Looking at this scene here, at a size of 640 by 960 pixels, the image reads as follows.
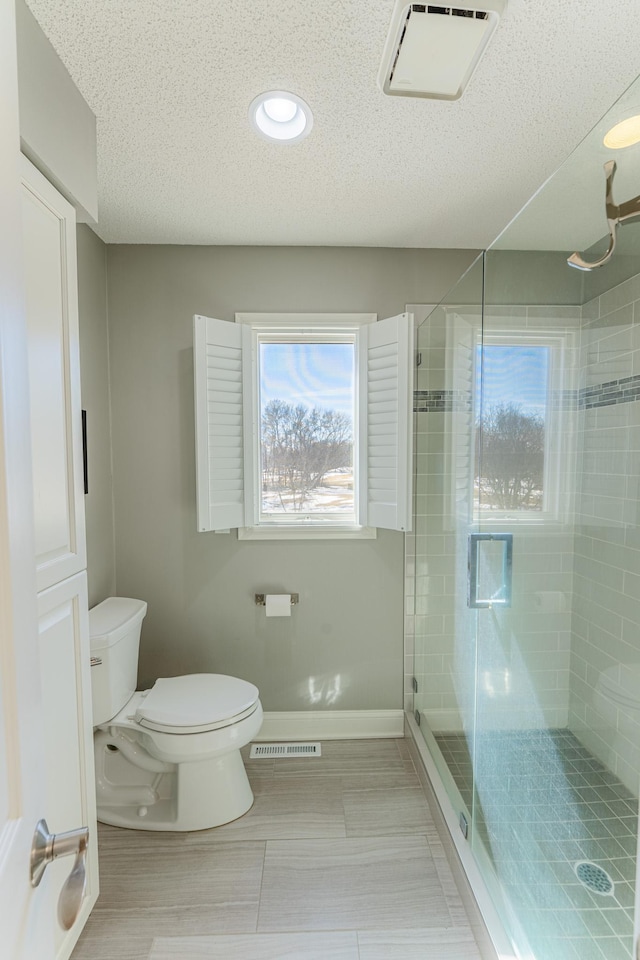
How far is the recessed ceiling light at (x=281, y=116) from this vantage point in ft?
4.57

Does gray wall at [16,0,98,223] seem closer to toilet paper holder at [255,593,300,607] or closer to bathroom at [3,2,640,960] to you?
bathroom at [3,2,640,960]

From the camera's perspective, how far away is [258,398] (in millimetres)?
2475

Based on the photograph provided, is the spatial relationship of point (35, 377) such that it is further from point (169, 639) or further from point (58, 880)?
point (169, 639)

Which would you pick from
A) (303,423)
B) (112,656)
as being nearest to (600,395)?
(303,423)

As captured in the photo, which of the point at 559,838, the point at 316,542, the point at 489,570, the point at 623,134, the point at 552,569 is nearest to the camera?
the point at 623,134

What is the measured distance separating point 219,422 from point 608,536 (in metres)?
1.72

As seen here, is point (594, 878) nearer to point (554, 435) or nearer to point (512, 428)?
point (554, 435)

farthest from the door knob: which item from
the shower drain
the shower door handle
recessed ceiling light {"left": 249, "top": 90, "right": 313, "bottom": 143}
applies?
recessed ceiling light {"left": 249, "top": 90, "right": 313, "bottom": 143}

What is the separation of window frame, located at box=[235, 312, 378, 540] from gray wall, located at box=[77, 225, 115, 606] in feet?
2.08

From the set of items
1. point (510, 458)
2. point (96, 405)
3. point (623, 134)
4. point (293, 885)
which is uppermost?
point (623, 134)

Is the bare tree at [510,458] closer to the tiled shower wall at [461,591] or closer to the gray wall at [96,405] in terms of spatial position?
the tiled shower wall at [461,591]

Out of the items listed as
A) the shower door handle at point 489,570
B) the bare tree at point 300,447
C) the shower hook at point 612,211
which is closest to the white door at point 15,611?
the shower hook at point 612,211

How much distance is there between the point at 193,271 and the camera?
2418 mm

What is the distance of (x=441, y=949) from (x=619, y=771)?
98cm
